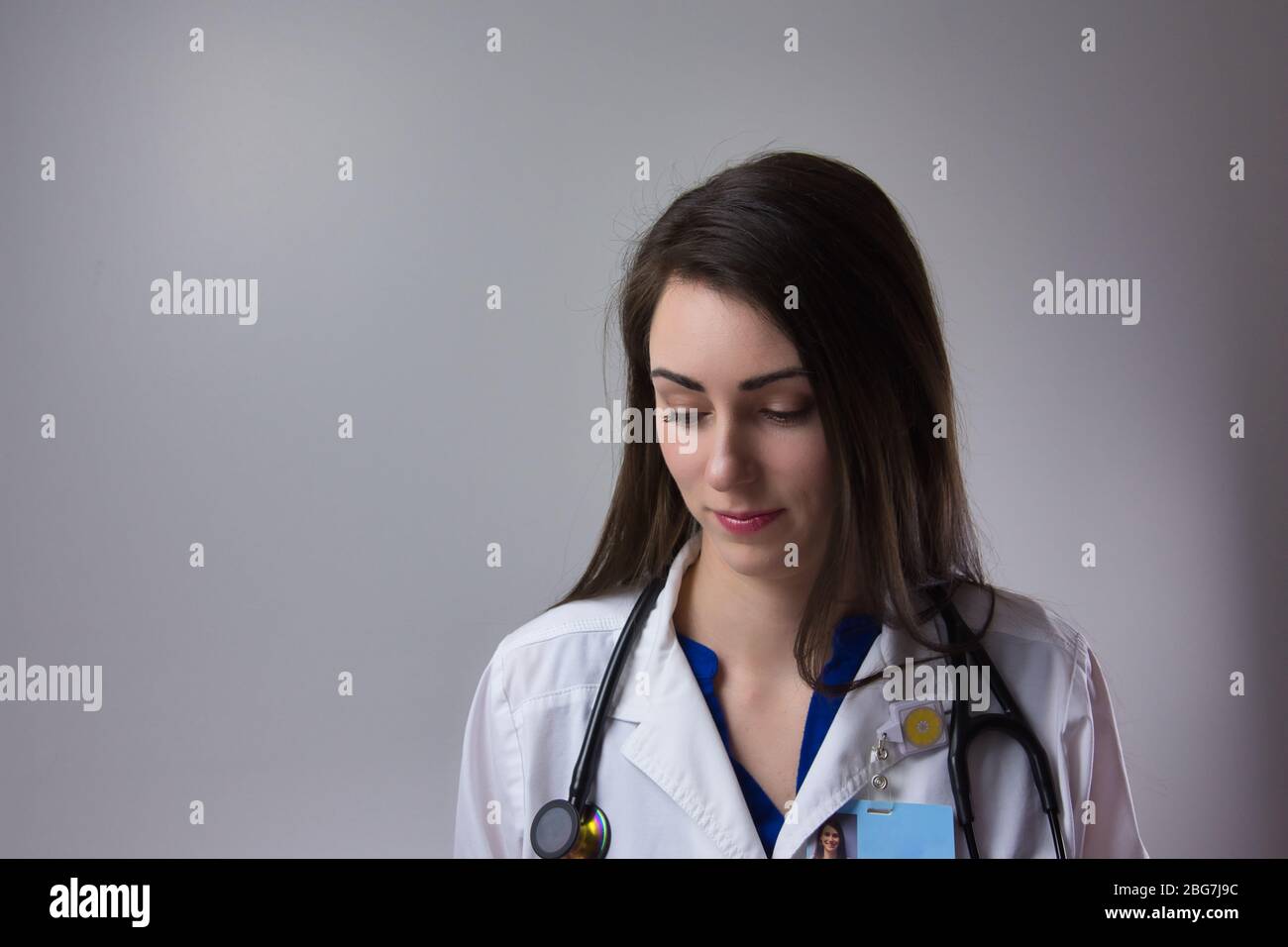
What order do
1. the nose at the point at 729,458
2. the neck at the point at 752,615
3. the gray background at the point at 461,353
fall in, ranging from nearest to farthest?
the nose at the point at 729,458
the neck at the point at 752,615
the gray background at the point at 461,353

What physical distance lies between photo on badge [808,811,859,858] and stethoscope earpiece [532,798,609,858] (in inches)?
8.8

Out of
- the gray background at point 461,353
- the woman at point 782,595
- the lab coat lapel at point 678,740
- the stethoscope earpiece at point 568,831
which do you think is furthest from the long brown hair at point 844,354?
the gray background at point 461,353

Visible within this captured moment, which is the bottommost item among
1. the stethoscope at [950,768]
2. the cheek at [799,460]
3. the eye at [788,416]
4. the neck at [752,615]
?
the stethoscope at [950,768]

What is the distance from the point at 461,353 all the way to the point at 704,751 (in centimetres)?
84

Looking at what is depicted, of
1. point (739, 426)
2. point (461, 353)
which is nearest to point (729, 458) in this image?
point (739, 426)

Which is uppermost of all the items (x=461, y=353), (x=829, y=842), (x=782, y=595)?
(x=461, y=353)

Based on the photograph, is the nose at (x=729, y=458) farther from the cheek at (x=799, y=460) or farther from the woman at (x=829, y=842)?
the woman at (x=829, y=842)

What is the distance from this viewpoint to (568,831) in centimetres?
103

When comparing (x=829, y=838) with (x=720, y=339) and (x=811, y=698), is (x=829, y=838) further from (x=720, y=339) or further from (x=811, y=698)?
(x=720, y=339)

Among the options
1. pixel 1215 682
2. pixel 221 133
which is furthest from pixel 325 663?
pixel 1215 682

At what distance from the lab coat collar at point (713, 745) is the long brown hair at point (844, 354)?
1.5 inches

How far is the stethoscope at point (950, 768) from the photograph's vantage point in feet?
3.38

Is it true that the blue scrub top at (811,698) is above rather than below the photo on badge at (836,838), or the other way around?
above
